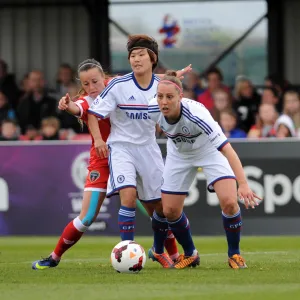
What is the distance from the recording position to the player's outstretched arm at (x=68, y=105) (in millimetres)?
9945

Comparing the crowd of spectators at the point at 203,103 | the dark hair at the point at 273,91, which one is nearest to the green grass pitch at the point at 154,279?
the crowd of spectators at the point at 203,103

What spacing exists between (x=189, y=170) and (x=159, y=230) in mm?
813

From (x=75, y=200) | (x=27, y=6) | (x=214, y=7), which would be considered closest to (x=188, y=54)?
(x=214, y=7)

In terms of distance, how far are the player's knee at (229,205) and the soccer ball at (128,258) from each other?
2.88ft

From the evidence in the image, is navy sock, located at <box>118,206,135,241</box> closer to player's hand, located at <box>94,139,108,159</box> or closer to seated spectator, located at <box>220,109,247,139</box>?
player's hand, located at <box>94,139,108,159</box>

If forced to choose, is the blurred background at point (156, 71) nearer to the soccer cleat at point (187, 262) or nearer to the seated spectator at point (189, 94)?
the seated spectator at point (189, 94)

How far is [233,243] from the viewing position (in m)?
9.85

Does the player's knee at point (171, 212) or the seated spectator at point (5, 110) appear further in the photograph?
the seated spectator at point (5, 110)

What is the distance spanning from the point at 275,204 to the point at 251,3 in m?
7.77

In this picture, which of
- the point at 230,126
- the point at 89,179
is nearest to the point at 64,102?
the point at 89,179

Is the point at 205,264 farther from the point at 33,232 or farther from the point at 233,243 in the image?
the point at 33,232

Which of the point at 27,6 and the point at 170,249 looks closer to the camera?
the point at 170,249

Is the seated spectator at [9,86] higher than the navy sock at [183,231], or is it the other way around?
the seated spectator at [9,86]

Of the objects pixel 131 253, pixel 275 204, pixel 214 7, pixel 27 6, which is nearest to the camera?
pixel 131 253
